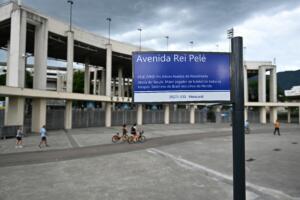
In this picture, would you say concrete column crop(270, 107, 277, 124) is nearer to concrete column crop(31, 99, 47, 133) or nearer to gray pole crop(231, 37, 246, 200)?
concrete column crop(31, 99, 47, 133)

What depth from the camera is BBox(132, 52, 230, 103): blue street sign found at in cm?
382

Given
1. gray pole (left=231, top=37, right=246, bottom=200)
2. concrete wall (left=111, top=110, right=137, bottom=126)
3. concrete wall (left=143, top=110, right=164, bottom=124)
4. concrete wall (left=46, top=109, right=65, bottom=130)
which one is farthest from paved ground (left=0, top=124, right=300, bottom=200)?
concrete wall (left=143, top=110, right=164, bottom=124)

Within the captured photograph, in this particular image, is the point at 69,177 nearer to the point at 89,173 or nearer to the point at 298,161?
the point at 89,173

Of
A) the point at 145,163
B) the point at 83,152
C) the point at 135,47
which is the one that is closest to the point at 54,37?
the point at 135,47

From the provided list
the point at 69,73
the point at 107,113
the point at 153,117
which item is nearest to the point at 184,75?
the point at 69,73

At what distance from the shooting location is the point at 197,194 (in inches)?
272

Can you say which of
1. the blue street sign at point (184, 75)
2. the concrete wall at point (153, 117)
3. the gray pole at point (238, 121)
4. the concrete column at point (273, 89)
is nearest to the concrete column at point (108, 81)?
the concrete wall at point (153, 117)

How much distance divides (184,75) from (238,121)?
3.91 feet

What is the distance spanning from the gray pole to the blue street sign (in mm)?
154

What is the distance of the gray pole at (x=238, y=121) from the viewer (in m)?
3.54

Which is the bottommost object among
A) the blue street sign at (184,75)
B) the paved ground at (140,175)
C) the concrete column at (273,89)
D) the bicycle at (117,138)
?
the paved ground at (140,175)

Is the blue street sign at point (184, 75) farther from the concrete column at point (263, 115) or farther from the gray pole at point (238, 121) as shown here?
the concrete column at point (263, 115)

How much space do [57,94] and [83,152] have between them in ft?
47.2

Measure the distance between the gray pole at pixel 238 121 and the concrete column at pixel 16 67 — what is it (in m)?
23.7
